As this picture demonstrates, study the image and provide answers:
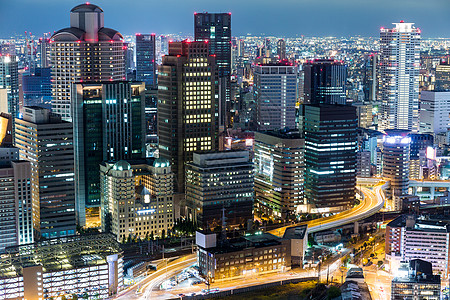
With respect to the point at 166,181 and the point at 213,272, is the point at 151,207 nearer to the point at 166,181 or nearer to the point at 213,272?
the point at 166,181

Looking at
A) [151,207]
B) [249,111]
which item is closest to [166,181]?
[151,207]

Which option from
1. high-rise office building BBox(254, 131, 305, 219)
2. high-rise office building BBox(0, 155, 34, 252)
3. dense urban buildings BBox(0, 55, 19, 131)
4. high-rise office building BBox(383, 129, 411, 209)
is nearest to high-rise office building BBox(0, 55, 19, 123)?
dense urban buildings BBox(0, 55, 19, 131)

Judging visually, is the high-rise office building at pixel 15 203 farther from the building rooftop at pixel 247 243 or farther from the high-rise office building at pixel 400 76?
the high-rise office building at pixel 400 76

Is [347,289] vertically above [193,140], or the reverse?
[193,140]

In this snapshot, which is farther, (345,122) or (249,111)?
(249,111)

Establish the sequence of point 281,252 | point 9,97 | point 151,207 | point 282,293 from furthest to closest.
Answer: point 9,97, point 151,207, point 281,252, point 282,293

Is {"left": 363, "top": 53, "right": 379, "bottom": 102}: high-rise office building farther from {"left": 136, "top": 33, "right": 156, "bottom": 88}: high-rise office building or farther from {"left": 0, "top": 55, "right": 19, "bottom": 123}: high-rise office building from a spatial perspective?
{"left": 0, "top": 55, "right": 19, "bottom": 123}: high-rise office building

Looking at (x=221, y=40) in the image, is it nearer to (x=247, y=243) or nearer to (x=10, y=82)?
(x=10, y=82)
